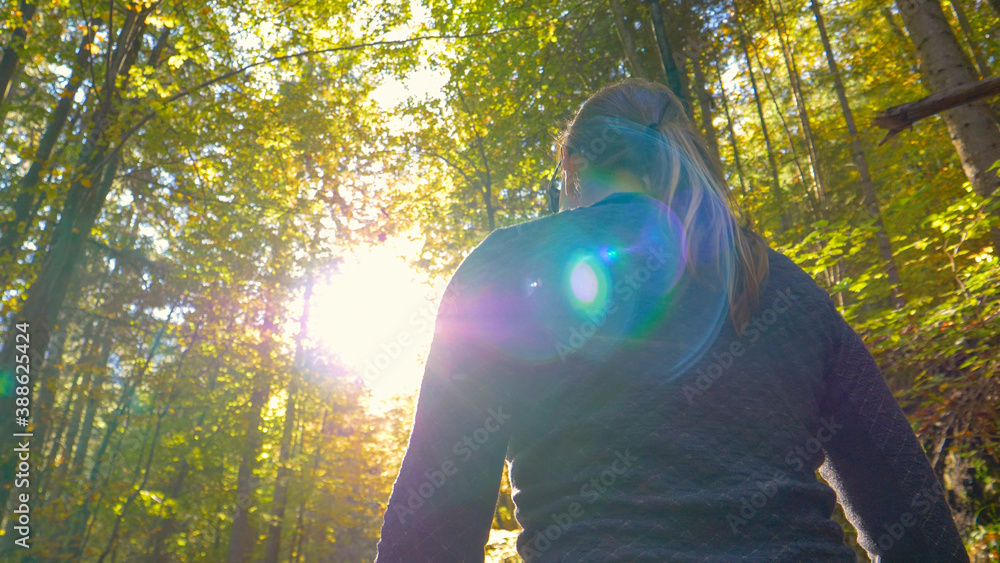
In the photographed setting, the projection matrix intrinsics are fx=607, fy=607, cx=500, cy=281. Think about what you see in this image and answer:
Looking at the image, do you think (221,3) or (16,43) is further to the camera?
(221,3)

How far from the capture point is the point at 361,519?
16062mm

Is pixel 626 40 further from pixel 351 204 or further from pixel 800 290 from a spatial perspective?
pixel 800 290

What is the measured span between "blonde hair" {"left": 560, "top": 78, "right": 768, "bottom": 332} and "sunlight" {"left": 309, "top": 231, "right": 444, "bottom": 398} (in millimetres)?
11662

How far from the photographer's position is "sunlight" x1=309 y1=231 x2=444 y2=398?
45.1ft

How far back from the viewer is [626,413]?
2.76 feet

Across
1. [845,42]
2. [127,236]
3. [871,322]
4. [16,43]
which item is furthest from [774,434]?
[127,236]

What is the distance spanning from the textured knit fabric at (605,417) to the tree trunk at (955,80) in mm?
5572

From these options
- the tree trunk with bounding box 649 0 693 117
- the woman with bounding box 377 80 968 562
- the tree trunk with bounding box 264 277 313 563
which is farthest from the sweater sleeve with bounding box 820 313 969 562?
the tree trunk with bounding box 264 277 313 563

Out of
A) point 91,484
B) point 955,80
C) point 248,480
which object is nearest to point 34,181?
point 91,484

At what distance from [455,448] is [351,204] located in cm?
1238

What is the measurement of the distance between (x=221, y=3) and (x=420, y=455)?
8.38 m

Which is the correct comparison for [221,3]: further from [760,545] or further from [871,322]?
[760,545]

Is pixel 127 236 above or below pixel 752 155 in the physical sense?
below

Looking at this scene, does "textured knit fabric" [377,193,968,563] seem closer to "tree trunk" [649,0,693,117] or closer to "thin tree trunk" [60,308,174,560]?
"tree trunk" [649,0,693,117]
